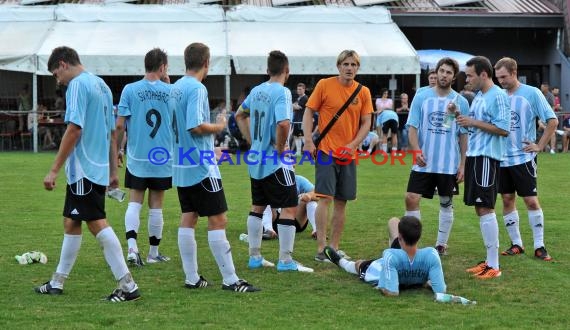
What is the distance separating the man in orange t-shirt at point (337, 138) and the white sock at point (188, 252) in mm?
1795

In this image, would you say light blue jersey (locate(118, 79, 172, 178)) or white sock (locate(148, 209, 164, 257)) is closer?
light blue jersey (locate(118, 79, 172, 178))

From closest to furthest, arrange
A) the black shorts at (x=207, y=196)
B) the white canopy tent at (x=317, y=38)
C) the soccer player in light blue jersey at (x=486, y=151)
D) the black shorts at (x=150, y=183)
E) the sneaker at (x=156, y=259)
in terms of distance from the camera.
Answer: the black shorts at (x=207, y=196)
the soccer player in light blue jersey at (x=486, y=151)
the black shorts at (x=150, y=183)
the sneaker at (x=156, y=259)
the white canopy tent at (x=317, y=38)

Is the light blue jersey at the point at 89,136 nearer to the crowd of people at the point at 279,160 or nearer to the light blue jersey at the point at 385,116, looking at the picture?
the crowd of people at the point at 279,160

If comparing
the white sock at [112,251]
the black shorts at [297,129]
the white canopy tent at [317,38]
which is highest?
the white canopy tent at [317,38]

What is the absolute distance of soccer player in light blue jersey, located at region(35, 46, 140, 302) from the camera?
6852mm

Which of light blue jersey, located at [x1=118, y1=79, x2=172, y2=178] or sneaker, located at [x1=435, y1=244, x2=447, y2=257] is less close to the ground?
light blue jersey, located at [x1=118, y1=79, x2=172, y2=178]

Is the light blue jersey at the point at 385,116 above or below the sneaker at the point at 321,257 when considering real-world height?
above

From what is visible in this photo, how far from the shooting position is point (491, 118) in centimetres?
825

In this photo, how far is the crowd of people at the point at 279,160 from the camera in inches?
278

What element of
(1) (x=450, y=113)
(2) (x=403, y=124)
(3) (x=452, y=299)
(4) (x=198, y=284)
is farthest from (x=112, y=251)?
(2) (x=403, y=124)

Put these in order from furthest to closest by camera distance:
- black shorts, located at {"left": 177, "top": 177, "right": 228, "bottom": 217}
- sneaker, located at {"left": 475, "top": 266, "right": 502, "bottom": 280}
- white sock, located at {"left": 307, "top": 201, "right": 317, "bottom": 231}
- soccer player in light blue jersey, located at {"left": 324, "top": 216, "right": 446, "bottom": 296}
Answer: white sock, located at {"left": 307, "top": 201, "right": 317, "bottom": 231}, sneaker, located at {"left": 475, "top": 266, "right": 502, "bottom": 280}, black shorts, located at {"left": 177, "top": 177, "right": 228, "bottom": 217}, soccer player in light blue jersey, located at {"left": 324, "top": 216, "right": 446, "bottom": 296}

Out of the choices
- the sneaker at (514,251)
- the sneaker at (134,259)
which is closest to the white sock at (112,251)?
the sneaker at (134,259)

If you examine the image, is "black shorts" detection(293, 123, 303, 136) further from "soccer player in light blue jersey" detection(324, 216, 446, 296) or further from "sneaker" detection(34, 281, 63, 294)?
"sneaker" detection(34, 281, 63, 294)

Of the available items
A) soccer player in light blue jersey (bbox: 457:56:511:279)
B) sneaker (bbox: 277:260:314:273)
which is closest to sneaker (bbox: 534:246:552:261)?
soccer player in light blue jersey (bbox: 457:56:511:279)
